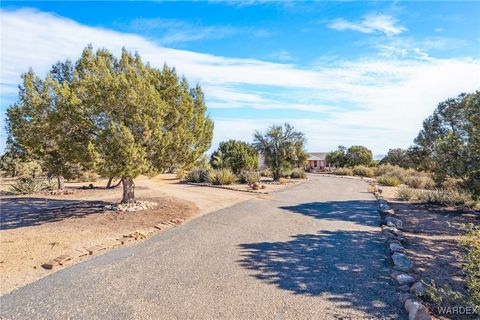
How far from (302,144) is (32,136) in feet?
68.8

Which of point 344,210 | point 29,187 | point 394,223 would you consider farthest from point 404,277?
point 29,187

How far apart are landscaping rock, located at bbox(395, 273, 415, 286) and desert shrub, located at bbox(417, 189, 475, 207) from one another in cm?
928

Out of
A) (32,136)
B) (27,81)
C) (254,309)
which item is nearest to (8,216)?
(32,136)

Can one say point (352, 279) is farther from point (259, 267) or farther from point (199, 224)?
point (199, 224)

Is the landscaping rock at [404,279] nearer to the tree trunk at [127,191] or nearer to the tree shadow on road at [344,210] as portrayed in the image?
the tree shadow on road at [344,210]

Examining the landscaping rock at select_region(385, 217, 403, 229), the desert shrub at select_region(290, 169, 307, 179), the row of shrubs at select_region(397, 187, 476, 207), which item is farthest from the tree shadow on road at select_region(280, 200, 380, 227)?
the desert shrub at select_region(290, 169, 307, 179)

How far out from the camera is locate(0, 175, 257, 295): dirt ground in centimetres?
551

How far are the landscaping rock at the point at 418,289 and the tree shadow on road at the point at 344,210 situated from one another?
14.8 ft

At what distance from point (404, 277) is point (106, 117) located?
8939mm

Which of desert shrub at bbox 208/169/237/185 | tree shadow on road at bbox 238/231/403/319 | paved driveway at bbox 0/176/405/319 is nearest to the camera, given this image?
paved driveway at bbox 0/176/405/319

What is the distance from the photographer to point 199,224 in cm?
856

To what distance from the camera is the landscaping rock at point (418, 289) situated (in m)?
4.14

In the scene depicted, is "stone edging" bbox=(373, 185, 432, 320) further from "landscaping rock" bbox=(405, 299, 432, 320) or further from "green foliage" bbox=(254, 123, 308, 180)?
"green foliage" bbox=(254, 123, 308, 180)

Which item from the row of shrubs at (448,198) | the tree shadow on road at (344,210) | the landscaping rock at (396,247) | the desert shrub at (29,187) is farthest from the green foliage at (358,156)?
the desert shrub at (29,187)
